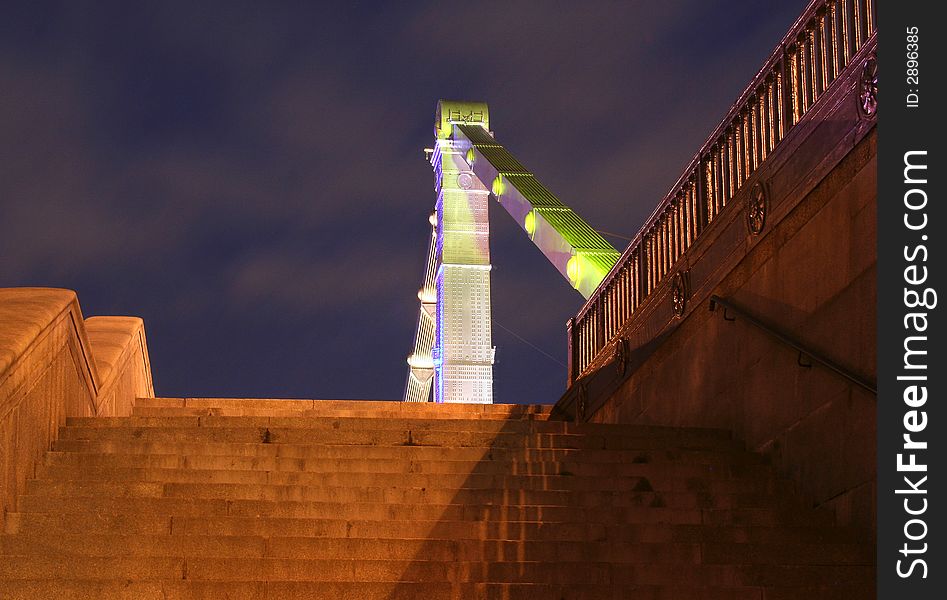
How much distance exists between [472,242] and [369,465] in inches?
856

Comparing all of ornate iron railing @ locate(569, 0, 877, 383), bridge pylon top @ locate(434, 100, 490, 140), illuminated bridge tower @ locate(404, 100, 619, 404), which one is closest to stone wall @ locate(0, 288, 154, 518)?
ornate iron railing @ locate(569, 0, 877, 383)

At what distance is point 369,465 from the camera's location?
23.7 feet

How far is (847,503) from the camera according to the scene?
22.2ft

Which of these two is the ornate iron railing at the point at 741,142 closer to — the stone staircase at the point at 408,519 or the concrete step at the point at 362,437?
the concrete step at the point at 362,437

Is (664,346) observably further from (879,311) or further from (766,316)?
(879,311)

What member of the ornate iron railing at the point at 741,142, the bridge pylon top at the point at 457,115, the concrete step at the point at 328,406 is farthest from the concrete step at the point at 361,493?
the bridge pylon top at the point at 457,115

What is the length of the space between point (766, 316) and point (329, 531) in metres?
3.08

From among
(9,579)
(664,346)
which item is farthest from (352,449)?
(664,346)

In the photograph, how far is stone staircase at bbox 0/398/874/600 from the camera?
5.67 m

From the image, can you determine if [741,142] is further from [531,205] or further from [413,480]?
[531,205]

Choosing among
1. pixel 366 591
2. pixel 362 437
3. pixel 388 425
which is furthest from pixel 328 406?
pixel 366 591

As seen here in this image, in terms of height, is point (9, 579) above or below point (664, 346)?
below

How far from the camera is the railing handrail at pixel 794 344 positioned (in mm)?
6555

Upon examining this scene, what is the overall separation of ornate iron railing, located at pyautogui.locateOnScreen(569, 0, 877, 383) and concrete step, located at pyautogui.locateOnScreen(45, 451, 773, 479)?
196 cm
